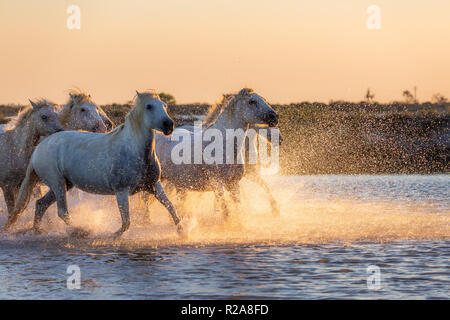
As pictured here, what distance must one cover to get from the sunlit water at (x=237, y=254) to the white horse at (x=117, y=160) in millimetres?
662

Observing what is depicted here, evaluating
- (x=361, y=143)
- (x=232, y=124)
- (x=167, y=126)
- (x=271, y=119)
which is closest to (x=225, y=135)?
(x=232, y=124)

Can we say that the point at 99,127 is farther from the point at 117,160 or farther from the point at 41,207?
the point at 117,160

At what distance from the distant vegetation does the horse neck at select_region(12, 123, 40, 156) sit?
1789 cm

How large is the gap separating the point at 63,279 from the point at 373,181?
16.9 metres

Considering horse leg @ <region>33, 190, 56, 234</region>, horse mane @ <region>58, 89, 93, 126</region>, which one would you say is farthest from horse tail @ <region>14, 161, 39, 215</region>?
horse mane @ <region>58, 89, 93, 126</region>

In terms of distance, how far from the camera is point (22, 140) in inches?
472

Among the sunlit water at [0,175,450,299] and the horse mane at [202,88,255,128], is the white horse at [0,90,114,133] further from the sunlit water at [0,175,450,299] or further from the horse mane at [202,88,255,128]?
the horse mane at [202,88,255,128]

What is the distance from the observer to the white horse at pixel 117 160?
9930 millimetres

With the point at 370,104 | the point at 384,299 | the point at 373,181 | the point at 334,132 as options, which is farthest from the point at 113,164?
the point at 370,104

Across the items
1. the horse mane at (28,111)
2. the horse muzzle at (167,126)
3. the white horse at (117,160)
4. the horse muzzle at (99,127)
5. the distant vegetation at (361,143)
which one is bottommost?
the distant vegetation at (361,143)

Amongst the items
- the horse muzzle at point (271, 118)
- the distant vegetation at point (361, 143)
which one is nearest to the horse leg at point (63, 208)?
the horse muzzle at point (271, 118)

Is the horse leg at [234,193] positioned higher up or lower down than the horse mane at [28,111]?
lower down

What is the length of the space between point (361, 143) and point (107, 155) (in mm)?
24592

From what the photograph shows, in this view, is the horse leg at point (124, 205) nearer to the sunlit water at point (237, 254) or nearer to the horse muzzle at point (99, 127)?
the sunlit water at point (237, 254)
